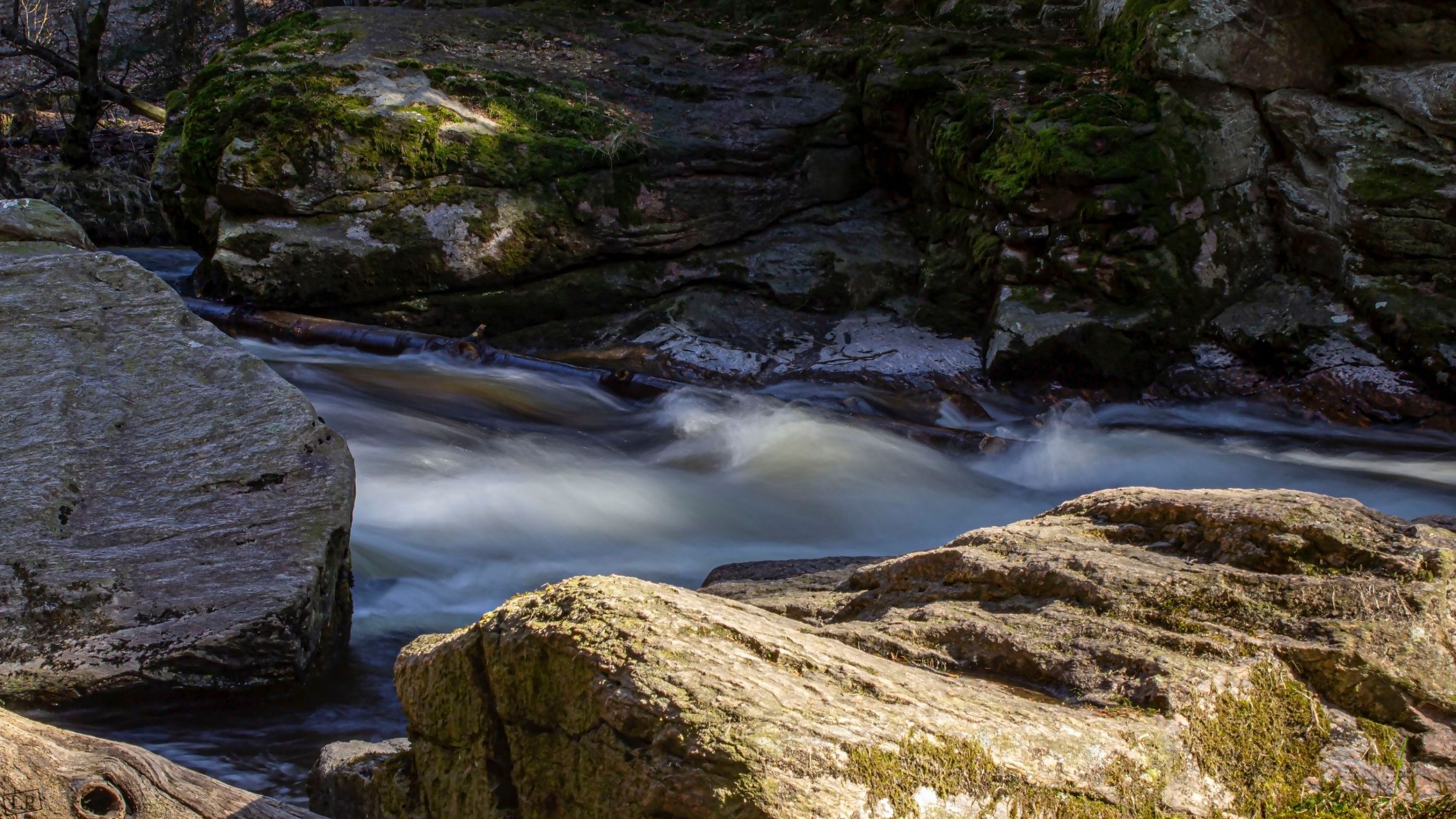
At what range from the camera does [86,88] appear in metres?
12.6

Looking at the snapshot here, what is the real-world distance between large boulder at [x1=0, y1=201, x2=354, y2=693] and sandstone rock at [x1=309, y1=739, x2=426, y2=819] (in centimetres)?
92

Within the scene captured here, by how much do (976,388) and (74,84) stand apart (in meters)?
14.2

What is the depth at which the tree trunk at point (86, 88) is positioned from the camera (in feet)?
40.1

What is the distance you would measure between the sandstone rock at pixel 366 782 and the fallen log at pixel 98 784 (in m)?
0.18

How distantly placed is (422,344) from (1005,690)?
20.9 ft

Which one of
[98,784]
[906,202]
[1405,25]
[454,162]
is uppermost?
[1405,25]

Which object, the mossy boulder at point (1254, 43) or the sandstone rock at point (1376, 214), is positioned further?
the mossy boulder at point (1254, 43)

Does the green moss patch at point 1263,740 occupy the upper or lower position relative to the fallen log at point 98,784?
upper

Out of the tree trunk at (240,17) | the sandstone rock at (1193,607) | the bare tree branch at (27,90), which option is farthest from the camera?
the tree trunk at (240,17)

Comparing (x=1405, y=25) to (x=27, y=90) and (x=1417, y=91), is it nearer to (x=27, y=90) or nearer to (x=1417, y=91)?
(x=1417, y=91)

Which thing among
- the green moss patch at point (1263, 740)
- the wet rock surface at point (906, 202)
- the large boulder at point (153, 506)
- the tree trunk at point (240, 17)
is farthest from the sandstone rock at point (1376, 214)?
the tree trunk at point (240, 17)

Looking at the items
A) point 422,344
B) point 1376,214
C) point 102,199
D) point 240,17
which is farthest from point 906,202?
point 240,17

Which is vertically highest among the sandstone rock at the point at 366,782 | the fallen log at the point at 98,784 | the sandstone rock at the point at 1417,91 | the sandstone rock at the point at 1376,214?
the sandstone rock at the point at 1417,91

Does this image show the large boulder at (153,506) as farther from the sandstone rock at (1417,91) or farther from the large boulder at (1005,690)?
the sandstone rock at (1417,91)
